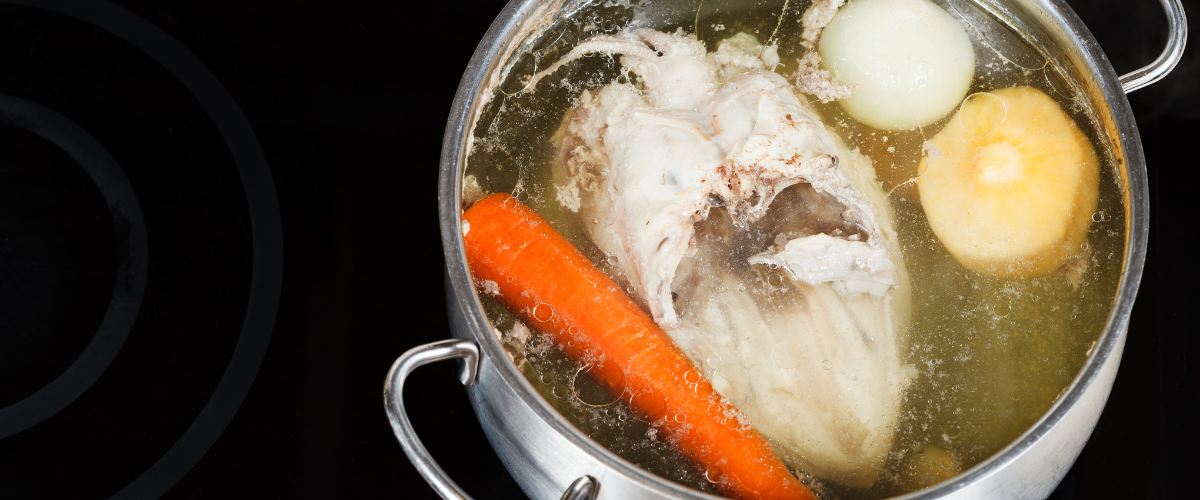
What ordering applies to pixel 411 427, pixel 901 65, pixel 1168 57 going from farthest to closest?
pixel 901 65 → pixel 1168 57 → pixel 411 427

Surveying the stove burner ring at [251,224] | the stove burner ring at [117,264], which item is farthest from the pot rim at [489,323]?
the stove burner ring at [117,264]

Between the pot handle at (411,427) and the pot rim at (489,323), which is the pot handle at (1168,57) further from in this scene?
the pot handle at (411,427)

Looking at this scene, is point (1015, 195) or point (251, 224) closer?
point (1015, 195)

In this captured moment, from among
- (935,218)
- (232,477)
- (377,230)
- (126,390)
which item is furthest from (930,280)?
(126,390)

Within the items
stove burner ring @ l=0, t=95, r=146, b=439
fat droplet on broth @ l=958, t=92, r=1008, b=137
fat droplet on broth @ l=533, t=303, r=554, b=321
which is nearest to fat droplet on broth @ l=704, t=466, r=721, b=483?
fat droplet on broth @ l=533, t=303, r=554, b=321

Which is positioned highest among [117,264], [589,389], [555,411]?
[117,264]

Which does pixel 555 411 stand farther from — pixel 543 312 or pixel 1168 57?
pixel 1168 57

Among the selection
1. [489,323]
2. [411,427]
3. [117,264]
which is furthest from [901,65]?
[117,264]

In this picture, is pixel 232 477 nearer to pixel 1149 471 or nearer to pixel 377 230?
pixel 377 230
